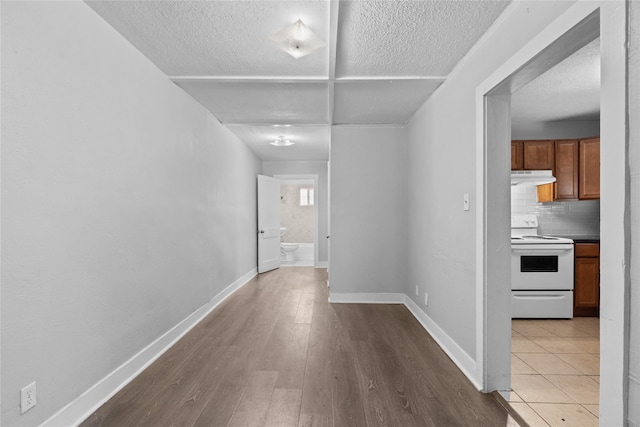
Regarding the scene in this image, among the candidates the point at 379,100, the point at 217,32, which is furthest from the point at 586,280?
the point at 217,32

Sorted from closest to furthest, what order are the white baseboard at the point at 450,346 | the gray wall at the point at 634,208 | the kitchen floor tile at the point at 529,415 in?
the gray wall at the point at 634,208, the kitchen floor tile at the point at 529,415, the white baseboard at the point at 450,346

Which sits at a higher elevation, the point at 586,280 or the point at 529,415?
the point at 586,280

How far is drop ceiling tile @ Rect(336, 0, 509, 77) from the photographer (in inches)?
72.6

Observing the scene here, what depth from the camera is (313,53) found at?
2.34 m

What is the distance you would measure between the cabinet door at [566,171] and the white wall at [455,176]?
177cm

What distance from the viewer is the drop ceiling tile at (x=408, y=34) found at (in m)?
1.84

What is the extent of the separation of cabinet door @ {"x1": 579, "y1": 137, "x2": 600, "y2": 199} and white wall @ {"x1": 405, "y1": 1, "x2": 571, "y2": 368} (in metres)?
2.03

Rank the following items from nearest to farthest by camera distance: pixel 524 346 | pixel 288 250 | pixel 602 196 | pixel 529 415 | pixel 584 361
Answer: pixel 602 196 → pixel 529 415 → pixel 584 361 → pixel 524 346 → pixel 288 250

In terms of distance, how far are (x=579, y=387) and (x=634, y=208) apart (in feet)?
5.87

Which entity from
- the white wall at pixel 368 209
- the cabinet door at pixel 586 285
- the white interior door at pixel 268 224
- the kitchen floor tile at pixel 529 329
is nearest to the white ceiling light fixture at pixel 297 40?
the white wall at pixel 368 209

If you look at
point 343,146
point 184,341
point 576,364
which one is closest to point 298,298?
point 184,341

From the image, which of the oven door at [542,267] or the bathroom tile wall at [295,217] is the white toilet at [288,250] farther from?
the oven door at [542,267]

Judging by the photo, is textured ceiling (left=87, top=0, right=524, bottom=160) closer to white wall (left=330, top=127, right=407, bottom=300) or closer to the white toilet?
white wall (left=330, top=127, right=407, bottom=300)

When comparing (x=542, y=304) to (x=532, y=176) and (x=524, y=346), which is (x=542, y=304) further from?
(x=532, y=176)
